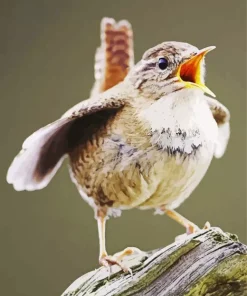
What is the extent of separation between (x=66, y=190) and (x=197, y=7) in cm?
77

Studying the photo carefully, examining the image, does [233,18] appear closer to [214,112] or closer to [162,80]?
[214,112]

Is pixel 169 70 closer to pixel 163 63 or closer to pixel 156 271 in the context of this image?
pixel 163 63

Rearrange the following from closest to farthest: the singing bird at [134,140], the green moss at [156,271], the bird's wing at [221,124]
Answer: the green moss at [156,271], the singing bird at [134,140], the bird's wing at [221,124]

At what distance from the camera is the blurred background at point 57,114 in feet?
5.48

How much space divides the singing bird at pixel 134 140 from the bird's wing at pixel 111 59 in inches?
1.4

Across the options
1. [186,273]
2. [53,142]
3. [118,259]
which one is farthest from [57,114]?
[186,273]

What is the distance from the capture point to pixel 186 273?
153 centimetres

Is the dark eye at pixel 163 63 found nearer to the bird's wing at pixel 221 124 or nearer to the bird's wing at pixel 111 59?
the bird's wing at pixel 111 59

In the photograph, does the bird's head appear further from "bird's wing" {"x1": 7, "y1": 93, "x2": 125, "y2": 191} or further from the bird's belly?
the bird's belly

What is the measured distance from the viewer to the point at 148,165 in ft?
5.31

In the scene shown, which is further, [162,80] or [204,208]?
[204,208]

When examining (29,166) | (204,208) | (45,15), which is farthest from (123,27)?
(204,208)

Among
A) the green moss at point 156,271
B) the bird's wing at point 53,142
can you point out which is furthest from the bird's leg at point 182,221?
the bird's wing at point 53,142

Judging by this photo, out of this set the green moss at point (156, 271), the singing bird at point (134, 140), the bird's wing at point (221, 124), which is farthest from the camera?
the bird's wing at point (221, 124)
